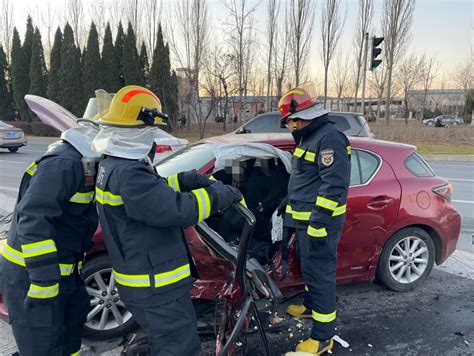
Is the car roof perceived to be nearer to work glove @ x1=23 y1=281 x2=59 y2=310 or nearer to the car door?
the car door

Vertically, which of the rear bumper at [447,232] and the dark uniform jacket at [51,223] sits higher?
the dark uniform jacket at [51,223]

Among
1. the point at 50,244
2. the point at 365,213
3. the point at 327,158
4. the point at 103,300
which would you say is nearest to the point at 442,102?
the point at 365,213

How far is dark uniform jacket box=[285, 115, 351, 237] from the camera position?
265cm

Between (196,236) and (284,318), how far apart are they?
3.66 feet

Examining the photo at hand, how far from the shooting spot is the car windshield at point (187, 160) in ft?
10.7

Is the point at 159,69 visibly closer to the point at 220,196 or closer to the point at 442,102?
the point at 220,196

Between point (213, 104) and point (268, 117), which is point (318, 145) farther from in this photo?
point (213, 104)

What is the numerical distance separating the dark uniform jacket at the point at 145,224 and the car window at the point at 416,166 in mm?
2529

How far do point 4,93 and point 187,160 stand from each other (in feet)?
97.4

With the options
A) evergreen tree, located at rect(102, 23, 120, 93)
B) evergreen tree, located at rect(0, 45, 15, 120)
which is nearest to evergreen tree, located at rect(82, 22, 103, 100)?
evergreen tree, located at rect(102, 23, 120, 93)

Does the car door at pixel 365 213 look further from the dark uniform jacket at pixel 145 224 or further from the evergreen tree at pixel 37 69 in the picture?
the evergreen tree at pixel 37 69

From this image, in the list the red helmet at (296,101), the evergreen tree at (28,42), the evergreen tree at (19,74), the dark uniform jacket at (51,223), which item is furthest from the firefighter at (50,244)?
the evergreen tree at (28,42)

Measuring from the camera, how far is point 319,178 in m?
2.83

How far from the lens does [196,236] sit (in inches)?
114
